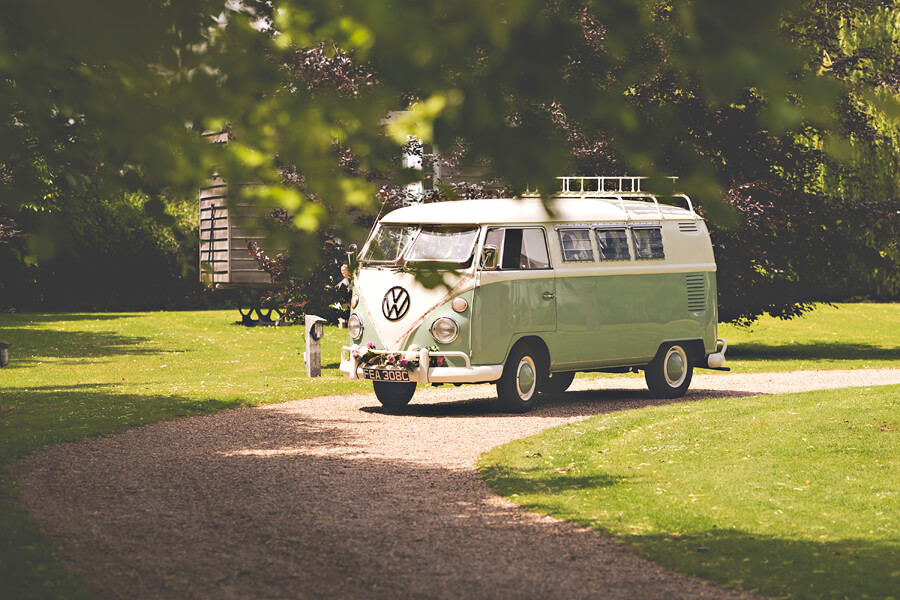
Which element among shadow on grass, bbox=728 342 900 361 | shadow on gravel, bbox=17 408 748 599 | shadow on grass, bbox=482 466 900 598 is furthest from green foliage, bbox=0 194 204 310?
shadow on grass, bbox=482 466 900 598

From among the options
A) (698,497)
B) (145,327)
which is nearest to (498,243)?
(698,497)

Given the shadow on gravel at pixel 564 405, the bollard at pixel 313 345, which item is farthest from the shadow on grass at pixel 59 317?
the shadow on gravel at pixel 564 405

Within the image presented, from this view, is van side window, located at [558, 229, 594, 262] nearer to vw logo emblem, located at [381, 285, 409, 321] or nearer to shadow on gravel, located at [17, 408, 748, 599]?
vw logo emblem, located at [381, 285, 409, 321]

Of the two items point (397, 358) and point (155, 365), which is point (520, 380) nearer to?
point (397, 358)

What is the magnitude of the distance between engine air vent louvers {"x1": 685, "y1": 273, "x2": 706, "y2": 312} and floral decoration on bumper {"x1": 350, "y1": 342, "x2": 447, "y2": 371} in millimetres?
4091

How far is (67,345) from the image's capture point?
27.3 meters

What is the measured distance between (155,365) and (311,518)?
14886 mm

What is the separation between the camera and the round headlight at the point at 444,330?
14438 mm

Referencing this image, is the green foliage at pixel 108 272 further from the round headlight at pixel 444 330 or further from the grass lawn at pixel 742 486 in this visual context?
the grass lawn at pixel 742 486

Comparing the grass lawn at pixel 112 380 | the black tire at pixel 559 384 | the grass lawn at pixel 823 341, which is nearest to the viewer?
the grass lawn at pixel 112 380

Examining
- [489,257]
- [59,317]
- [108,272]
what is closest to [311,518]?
[489,257]

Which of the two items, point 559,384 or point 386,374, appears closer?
point 386,374

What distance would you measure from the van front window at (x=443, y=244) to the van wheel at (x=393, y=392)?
5.47ft

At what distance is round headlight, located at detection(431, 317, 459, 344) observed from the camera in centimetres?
1444
